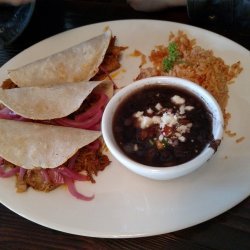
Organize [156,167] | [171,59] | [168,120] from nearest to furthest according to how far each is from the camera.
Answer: [156,167] → [168,120] → [171,59]

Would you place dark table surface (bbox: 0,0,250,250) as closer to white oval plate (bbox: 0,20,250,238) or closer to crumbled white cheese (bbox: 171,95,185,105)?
white oval plate (bbox: 0,20,250,238)

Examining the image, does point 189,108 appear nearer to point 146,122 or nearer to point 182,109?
point 182,109

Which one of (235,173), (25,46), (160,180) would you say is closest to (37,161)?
(160,180)

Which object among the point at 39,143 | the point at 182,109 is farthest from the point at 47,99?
the point at 182,109

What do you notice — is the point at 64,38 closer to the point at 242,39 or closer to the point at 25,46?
the point at 25,46

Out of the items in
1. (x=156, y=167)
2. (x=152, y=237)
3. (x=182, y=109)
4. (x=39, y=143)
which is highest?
→ (x=182, y=109)

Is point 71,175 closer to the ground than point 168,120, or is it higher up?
closer to the ground

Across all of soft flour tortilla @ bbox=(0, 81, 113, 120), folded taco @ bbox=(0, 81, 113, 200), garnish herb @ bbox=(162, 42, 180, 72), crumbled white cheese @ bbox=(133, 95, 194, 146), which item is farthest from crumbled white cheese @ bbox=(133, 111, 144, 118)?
garnish herb @ bbox=(162, 42, 180, 72)
